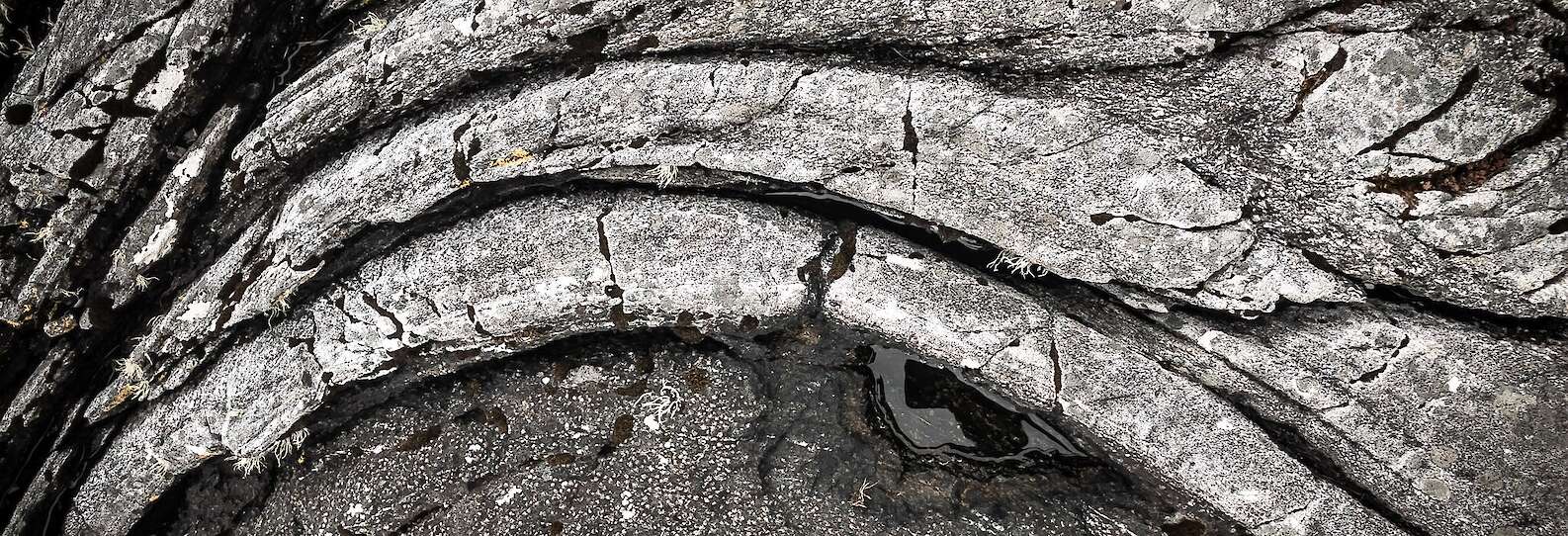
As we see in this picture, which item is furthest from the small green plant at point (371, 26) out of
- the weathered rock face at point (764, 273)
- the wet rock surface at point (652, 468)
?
the wet rock surface at point (652, 468)

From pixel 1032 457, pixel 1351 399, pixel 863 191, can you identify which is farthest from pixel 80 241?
pixel 1351 399

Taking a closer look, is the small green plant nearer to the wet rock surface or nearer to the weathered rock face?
the weathered rock face

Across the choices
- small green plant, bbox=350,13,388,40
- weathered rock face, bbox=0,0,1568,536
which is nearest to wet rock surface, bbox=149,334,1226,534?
weathered rock face, bbox=0,0,1568,536

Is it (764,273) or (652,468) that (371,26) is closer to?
(764,273)

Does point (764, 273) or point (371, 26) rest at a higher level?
point (371, 26)

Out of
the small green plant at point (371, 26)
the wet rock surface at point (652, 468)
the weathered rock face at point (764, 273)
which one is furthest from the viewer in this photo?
the wet rock surface at point (652, 468)

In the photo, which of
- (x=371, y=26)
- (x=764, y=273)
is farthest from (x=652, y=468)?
(x=371, y=26)

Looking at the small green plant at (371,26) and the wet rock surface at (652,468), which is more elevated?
the small green plant at (371,26)

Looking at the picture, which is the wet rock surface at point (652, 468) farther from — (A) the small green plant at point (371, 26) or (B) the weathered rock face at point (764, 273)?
(A) the small green plant at point (371, 26)

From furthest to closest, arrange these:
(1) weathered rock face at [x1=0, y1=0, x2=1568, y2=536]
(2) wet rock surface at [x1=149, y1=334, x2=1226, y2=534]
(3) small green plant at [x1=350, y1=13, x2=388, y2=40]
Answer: (2) wet rock surface at [x1=149, y1=334, x2=1226, y2=534]
(3) small green plant at [x1=350, y1=13, x2=388, y2=40]
(1) weathered rock face at [x1=0, y1=0, x2=1568, y2=536]
